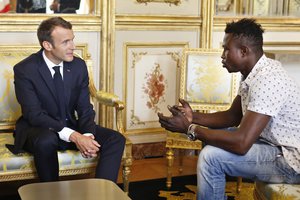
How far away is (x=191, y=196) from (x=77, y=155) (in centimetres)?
88

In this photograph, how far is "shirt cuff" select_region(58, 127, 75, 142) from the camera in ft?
9.54

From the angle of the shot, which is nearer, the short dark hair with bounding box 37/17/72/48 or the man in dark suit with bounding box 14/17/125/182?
the man in dark suit with bounding box 14/17/125/182

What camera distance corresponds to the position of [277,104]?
2385 millimetres

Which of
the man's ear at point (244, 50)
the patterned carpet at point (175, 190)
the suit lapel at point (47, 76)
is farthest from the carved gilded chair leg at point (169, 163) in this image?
the man's ear at point (244, 50)

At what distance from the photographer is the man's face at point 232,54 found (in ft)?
8.38

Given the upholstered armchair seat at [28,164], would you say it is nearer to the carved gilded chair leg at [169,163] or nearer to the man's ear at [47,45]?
the man's ear at [47,45]

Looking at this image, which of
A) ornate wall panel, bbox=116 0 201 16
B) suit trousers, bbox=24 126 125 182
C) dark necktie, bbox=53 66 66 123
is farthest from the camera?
ornate wall panel, bbox=116 0 201 16

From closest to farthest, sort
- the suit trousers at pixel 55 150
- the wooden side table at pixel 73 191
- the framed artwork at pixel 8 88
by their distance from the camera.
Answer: the wooden side table at pixel 73 191
the suit trousers at pixel 55 150
the framed artwork at pixel 8 88

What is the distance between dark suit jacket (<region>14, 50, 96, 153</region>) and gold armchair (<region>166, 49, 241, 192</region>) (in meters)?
0.95

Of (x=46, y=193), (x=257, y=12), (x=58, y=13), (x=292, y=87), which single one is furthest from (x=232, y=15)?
(x=46, y=193)

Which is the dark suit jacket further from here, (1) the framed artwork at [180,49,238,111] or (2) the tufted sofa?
(1) the framed artwork at [180,49,238,111]

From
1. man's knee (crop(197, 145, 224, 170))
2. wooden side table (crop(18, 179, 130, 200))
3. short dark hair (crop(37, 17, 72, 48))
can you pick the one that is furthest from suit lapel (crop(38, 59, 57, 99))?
man's knee (crop(197, 145, 224, 170))

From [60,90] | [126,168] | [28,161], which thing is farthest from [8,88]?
[126,168]

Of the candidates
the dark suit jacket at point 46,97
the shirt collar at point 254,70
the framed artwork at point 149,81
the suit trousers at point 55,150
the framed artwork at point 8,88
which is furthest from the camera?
the framed artwork at point 149,81
